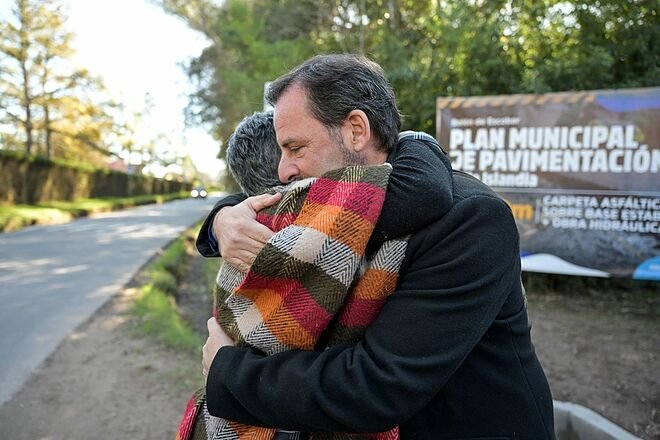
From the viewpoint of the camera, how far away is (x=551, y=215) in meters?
7.02

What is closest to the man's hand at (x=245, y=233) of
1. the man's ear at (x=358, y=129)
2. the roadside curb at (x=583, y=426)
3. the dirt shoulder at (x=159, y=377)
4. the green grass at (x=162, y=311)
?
the man's ear at (x=358, y=129)

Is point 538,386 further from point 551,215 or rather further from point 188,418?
point 551,215

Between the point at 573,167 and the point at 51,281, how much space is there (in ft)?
25.1

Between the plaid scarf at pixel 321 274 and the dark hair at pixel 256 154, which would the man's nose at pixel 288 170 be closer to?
the plaid scarf at pixel 321 274

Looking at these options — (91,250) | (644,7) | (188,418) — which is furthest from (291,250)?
(91,250)

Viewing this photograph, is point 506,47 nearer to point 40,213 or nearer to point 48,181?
point 40,213

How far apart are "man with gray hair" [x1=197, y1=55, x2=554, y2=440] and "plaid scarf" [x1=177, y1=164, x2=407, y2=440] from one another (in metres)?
0.03

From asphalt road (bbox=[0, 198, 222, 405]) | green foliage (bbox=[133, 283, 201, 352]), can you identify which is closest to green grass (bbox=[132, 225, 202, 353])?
green foliage (bbox=[133, 283, 201, 352])

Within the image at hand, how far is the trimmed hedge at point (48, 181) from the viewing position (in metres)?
22.1

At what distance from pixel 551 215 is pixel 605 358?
211 cm

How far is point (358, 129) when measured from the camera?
4.61 ft

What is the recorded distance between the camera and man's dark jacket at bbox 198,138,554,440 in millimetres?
1179

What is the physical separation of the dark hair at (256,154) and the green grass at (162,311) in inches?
158

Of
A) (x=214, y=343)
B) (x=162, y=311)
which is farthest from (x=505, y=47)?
(x=214, y=343)
